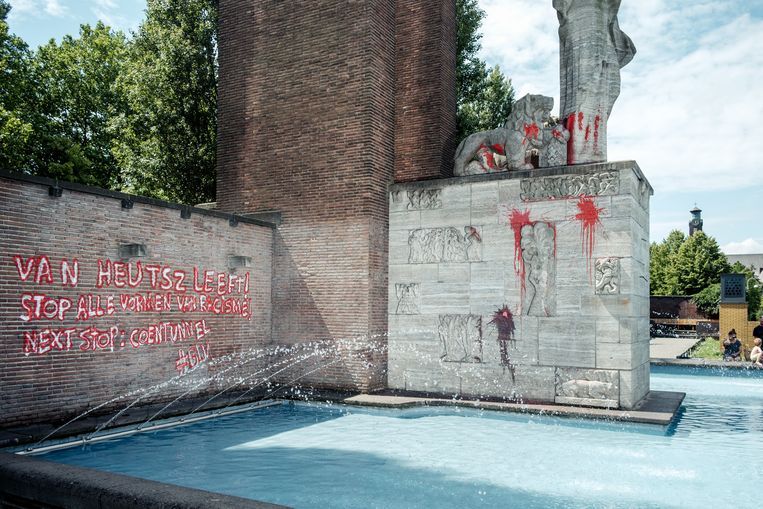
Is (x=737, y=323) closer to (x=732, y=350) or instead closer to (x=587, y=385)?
(x=732, y=350)

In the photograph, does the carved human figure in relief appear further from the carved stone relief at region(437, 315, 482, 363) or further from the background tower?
the background tower

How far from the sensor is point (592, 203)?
38.3 ft

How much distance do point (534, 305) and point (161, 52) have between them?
634 inches

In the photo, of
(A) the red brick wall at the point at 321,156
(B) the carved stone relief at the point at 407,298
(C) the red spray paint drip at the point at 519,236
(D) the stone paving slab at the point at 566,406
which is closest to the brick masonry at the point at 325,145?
(A) the red brick wall at the point at 321,156

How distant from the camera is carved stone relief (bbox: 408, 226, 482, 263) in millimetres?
12836

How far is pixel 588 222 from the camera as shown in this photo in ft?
38.3

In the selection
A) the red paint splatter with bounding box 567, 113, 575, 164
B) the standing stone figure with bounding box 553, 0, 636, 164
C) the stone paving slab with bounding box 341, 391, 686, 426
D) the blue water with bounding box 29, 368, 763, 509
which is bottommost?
the blue water with bounding box 29, 368, 763, 509

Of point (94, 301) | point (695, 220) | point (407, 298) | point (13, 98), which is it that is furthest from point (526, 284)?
point (695, 220)

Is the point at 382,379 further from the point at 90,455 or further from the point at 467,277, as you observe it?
the point at 90,455

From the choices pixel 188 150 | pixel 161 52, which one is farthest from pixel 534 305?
pixel 161 52

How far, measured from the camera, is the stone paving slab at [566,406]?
34.4 feet

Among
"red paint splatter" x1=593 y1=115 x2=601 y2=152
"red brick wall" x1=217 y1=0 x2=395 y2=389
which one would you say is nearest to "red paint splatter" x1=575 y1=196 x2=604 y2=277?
"red paint splatter" x1=593 y1=115 x2=601 y2=152

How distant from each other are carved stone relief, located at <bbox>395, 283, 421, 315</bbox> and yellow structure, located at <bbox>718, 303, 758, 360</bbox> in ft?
48.6

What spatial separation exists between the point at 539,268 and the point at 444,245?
213 centimetres
